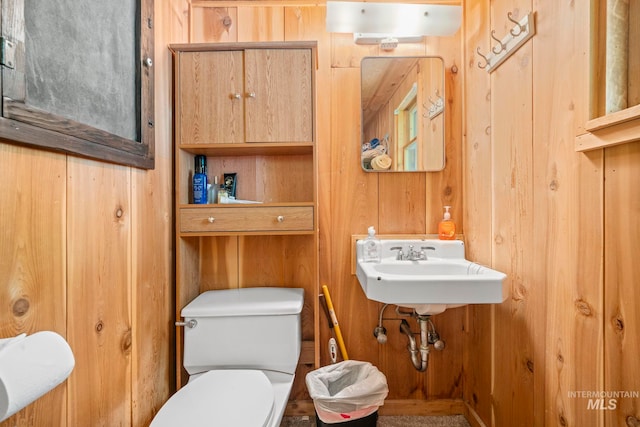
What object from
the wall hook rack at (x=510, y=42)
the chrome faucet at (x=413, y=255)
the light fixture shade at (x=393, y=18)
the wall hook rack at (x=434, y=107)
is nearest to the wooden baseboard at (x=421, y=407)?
the chrome faucet at (x=413, y=255)

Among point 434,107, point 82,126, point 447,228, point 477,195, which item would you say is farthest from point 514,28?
point 82,126

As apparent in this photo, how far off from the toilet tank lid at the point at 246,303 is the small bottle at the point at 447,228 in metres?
0.74

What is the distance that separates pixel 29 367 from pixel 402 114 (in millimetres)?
1539

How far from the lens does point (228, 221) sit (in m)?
1.30

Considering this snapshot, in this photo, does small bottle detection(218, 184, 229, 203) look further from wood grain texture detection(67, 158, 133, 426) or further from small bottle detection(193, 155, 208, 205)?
wood grain texture detection(67, 158, 133, 426)

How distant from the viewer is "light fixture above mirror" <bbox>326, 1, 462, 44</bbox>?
4.46 ft

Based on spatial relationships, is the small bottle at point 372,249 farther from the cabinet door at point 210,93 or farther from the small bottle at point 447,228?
the cabinet door at point 210,93

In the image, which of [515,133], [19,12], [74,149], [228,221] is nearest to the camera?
[19,12]

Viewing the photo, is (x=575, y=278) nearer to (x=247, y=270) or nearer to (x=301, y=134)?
(x=301, y=134)

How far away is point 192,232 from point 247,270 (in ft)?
1.16

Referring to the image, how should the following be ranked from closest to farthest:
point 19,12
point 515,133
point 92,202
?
1. point 19,12
2. point 92,202
3. point 515,133

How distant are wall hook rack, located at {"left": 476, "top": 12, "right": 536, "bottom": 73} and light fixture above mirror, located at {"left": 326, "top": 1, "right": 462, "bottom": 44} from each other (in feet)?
0.73

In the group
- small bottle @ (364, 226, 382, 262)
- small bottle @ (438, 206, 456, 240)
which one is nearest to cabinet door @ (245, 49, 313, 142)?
small bottle @ (364, 226, 382, 262)

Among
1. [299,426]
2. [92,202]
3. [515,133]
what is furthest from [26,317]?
[515,133]
